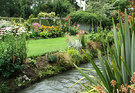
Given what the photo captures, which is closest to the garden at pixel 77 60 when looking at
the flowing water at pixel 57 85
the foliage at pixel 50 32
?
the flowing water at pixel 57 85

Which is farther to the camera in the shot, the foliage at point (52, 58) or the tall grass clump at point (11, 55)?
the foliage at point (52, 58)

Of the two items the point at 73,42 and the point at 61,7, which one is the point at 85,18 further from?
the point at 73,42

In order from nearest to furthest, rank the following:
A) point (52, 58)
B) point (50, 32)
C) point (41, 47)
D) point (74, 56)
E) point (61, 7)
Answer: point (52, 58)
point (74, 56)
point (41, 47)
point (50, 32)
point (61, 7)

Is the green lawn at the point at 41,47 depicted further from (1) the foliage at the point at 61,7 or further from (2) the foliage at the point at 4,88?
(1) the foliage at the point at 61,7

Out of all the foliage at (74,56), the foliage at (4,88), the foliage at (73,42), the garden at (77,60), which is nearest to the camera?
the garden at (77,60)

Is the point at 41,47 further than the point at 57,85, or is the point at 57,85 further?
the point at 41,47

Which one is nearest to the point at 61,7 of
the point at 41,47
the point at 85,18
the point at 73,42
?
the point at 85,18

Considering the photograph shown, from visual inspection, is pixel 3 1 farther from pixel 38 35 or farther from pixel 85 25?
pixel 38 35

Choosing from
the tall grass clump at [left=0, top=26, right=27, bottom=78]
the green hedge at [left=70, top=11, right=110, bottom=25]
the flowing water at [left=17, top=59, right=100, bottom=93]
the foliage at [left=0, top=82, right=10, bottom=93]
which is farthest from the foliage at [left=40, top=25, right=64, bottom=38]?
the foliage at [left=0, top=82, right=10, bottom=93]

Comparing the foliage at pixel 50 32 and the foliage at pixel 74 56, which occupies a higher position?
the foliage at pixel 50 32

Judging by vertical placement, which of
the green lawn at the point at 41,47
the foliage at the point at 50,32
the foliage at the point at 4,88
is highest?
the foliage at the point at 50,32

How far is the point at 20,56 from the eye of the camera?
517 centimetres

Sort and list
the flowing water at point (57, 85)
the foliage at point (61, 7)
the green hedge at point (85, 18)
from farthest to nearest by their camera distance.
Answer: the foliage at point (61, 7)
the green hedge at point (85, 18)
the flowing water at point (57, 85)

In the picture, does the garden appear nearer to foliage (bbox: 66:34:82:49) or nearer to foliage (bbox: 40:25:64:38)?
foliage (bbox: 66:34:82:49)
